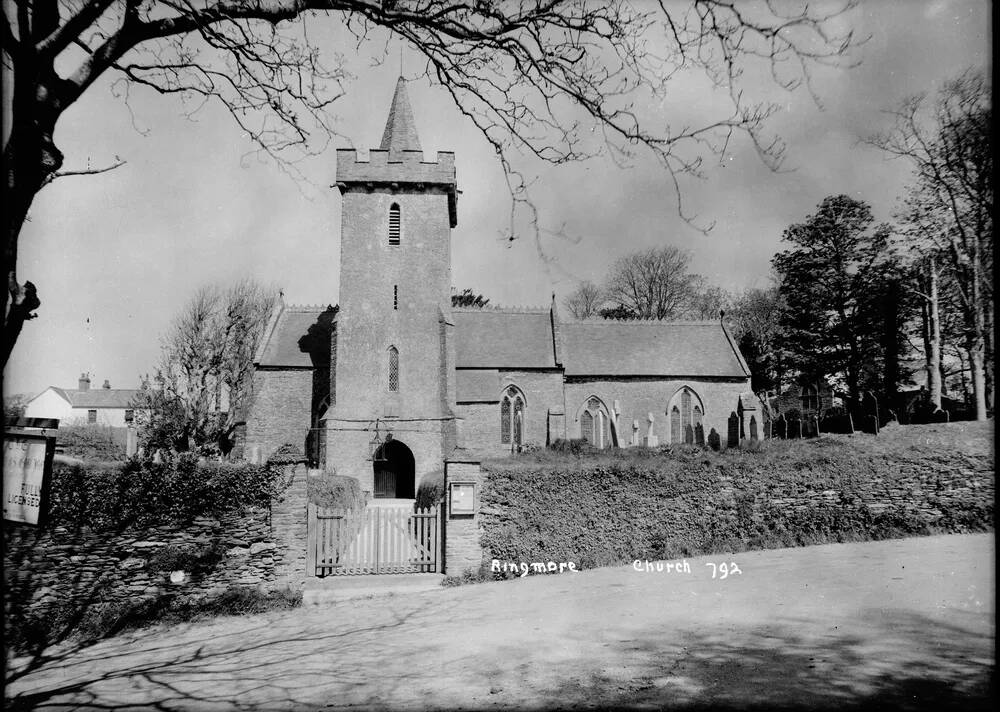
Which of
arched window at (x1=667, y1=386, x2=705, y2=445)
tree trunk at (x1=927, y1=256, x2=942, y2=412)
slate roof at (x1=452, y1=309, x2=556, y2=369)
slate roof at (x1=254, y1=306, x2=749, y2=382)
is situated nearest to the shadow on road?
tree trunk at (x1=927, y1=256, x2=942, y2=412)

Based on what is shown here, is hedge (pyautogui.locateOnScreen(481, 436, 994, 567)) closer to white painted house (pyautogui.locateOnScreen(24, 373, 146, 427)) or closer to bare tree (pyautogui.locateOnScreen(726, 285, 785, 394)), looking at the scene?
bare tree (pyautogui.locateOnScreen(726, 285, 785, 394))

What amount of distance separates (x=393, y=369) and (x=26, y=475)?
2387 centimetres

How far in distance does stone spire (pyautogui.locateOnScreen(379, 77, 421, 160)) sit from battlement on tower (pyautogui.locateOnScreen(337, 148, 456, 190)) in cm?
42

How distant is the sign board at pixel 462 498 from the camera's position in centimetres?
1212

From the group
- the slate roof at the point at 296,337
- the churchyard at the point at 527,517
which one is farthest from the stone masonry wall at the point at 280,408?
the churchyard at the point at 527,517

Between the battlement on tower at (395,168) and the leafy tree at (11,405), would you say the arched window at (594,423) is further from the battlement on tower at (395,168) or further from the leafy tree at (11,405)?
the leafy tree at (11,405)

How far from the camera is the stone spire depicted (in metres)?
29.0

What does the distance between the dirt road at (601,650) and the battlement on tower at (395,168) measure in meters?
21.9

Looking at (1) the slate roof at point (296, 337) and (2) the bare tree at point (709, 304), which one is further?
(2) the bare tree at point (709, 304)

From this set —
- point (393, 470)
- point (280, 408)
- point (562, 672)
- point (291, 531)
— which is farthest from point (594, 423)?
point (562, 672)

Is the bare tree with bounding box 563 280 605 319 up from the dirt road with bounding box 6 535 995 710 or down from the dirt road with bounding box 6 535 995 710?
up

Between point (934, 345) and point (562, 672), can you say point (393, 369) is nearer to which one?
point (934, 345)

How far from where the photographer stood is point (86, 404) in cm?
6644

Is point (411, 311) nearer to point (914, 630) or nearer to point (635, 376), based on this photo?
point (635, 376)
